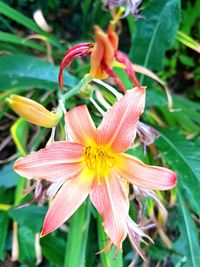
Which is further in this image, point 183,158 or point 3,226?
point 3,226

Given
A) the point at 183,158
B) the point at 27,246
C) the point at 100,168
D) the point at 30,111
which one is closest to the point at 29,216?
the point at 27,246

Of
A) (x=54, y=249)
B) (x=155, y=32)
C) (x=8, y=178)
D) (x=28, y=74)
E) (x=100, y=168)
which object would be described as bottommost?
(x=54, y=249)

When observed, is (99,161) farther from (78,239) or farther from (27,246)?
(27,246)

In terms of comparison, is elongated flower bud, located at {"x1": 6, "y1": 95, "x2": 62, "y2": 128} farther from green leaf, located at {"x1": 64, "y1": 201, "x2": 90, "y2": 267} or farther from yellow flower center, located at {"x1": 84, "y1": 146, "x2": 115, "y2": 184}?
green leaf, located at {"x1": 64, "y1": 201, "x2": 90, "y2": 267}

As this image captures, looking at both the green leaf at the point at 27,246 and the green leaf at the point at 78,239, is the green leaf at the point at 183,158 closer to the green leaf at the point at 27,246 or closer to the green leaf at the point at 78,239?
the green leaf at the point at 78,239

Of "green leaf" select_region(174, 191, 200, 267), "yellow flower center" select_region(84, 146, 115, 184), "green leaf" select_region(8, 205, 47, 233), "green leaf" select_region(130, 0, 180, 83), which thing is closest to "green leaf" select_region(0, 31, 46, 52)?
"green leaf" select_region(130, 0, 180, 83)

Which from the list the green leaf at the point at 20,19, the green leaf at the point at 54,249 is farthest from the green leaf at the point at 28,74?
the green leaf at the point at 54,249

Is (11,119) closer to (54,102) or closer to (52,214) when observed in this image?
(54,102)
